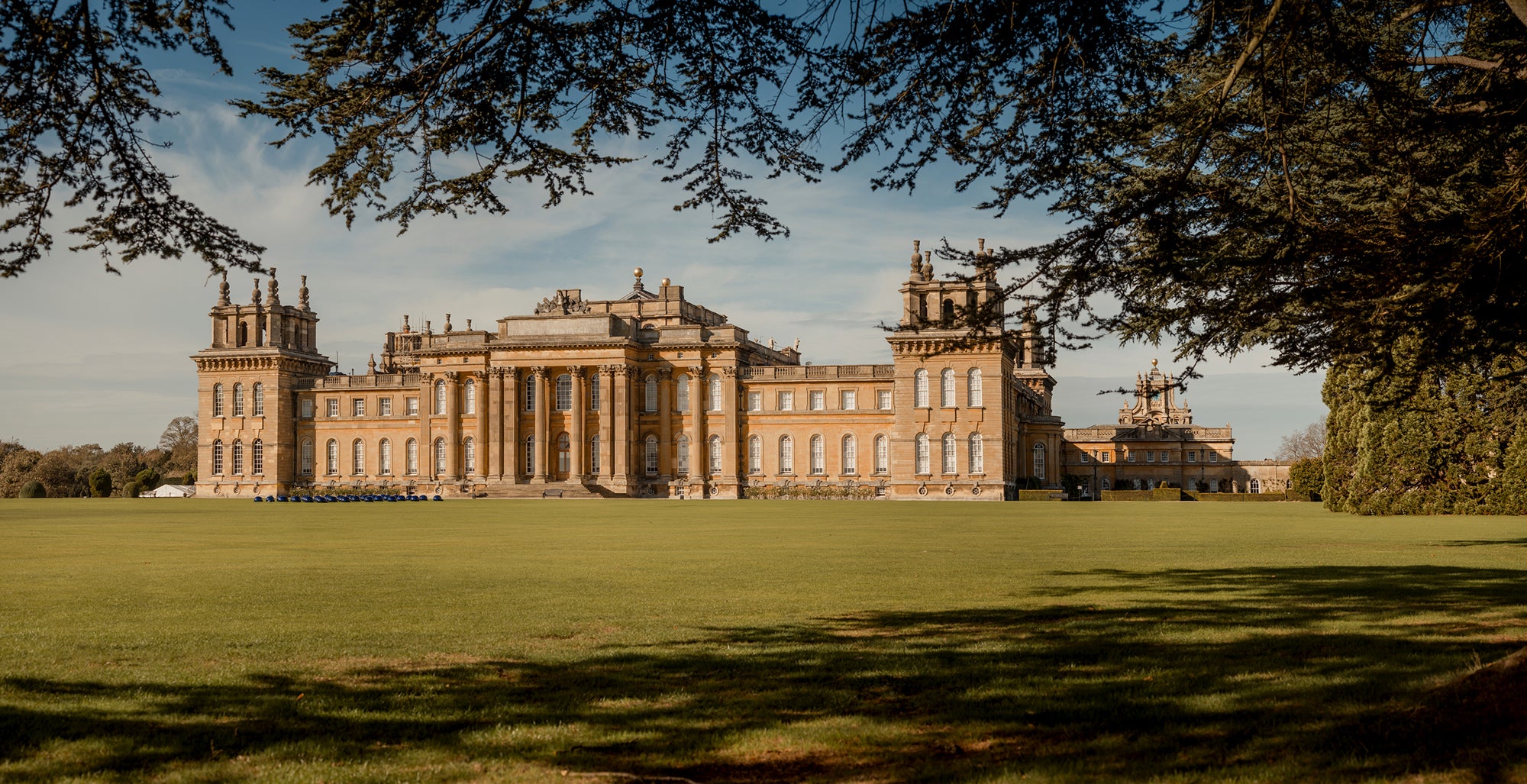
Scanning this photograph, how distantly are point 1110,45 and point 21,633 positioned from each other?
9.57 meters

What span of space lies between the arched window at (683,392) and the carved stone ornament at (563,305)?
7.80 metres

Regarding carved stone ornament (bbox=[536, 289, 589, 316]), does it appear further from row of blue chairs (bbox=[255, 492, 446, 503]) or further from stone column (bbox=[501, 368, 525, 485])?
row of blue chairs (bbox=[255, 492, 446, 503])

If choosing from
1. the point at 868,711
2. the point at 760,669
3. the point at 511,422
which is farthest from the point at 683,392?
the point at 868,711

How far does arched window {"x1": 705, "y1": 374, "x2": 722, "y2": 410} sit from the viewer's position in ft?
236

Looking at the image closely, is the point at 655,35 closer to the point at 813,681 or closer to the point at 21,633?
the point at 813,681

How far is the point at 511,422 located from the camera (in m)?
72.8

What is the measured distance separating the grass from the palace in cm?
4748

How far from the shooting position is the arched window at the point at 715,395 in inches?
2832

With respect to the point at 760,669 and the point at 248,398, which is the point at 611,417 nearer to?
the point at 248,398

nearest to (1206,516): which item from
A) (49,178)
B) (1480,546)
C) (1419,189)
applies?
(1480,546)

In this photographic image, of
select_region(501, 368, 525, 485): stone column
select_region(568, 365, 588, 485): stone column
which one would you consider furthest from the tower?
select_region(568, 365, 588, 485): stone column

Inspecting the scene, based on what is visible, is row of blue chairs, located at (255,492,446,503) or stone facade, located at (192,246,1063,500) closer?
row of blue chairs, located at (255,492,446,503)

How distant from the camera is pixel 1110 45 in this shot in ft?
26.4

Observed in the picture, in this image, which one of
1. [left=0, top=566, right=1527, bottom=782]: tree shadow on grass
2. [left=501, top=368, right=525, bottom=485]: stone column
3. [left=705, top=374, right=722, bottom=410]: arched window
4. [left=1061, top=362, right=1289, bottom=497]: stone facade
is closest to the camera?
[left=0, top=566, right=1527, bottom=782]: tree shadow on grass
